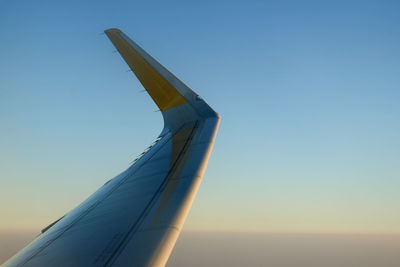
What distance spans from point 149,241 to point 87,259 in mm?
795

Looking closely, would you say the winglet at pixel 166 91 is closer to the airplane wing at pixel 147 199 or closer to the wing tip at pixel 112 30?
the airplane wing at pixel 147 199

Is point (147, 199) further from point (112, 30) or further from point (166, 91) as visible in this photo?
point (112, 30)

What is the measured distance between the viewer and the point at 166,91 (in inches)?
344

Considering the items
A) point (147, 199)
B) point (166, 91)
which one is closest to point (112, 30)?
point (166, 91)

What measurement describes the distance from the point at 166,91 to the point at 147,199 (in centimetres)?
379

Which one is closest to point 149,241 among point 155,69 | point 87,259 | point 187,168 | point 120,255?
point 120,255

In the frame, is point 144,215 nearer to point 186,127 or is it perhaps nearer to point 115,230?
point 115,230

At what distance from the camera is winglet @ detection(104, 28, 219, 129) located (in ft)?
27.8

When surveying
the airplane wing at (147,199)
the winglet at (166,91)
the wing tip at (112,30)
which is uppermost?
the wing tip at (112,30)

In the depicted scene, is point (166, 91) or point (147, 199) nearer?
point (147, 199)

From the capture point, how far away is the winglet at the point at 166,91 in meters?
8.46

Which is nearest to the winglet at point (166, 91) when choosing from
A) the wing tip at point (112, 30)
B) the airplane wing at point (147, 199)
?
the airplane wing at point (147, 199)

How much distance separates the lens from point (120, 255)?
4.12m

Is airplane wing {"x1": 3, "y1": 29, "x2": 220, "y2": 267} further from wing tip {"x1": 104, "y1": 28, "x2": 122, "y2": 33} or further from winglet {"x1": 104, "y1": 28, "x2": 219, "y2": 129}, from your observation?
wing tip {"x1": 104, "y1": 28, "x2": 122, "y2": 33}
